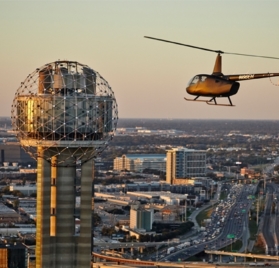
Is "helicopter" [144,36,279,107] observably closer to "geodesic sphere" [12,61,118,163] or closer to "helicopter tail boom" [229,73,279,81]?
"helicopter tail boom" [229,73,279,81]

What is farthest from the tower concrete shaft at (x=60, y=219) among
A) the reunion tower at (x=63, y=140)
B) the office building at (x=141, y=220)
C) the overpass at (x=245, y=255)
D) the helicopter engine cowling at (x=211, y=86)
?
the office building at (x=141, y=220)

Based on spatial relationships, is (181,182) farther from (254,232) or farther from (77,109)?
(77,109)

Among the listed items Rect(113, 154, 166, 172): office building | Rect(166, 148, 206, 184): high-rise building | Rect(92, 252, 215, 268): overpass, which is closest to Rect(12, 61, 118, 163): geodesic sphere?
Rect(92, 252, 215, 268): overpass

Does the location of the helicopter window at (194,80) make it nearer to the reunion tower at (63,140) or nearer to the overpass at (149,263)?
the reunion tower at (63,140)

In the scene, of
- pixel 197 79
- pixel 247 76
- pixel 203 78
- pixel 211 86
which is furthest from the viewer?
pixel 197 79

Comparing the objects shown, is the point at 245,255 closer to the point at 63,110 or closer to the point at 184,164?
the point at 63,110

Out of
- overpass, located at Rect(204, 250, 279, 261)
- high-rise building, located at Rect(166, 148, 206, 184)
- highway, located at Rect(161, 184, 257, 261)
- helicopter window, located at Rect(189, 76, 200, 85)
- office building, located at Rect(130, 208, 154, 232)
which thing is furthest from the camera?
high-rise building, located at Rect(166, 148, 206, 184)

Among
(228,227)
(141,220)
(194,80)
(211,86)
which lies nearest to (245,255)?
(141,220)
